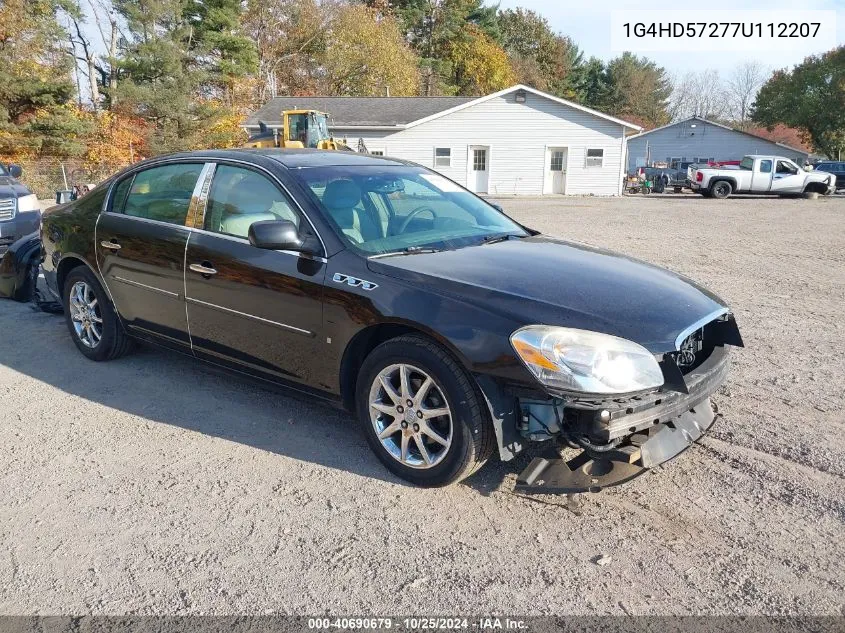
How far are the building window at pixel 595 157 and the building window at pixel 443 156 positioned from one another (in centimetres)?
636

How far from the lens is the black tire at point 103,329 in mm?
4984

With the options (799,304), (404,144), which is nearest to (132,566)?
(799,304)

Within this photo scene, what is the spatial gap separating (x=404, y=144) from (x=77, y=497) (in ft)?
95.7

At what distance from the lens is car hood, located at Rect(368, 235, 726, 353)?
3000 millimetres

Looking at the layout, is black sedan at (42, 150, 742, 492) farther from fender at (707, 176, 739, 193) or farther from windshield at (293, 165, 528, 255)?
fender at (707, 176, 739, 193)

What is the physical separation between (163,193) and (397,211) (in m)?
1.72

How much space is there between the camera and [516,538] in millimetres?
2920

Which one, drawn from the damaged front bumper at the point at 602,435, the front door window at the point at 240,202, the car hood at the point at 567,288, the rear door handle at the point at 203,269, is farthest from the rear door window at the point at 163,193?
the damaged front bumper at the point at 602,435

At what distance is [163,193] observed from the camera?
182 inches

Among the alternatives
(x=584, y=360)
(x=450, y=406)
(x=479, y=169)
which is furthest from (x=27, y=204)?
(x=479, y=169)

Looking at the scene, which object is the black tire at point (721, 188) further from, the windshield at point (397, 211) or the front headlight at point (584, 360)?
the front headlight at point (584, 360)

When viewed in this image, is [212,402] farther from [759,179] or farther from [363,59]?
[363,59]

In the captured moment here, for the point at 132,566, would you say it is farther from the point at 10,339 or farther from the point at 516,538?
the point at 10,339

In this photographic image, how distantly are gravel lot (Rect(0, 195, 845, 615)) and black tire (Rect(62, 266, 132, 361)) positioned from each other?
0.78 feet
